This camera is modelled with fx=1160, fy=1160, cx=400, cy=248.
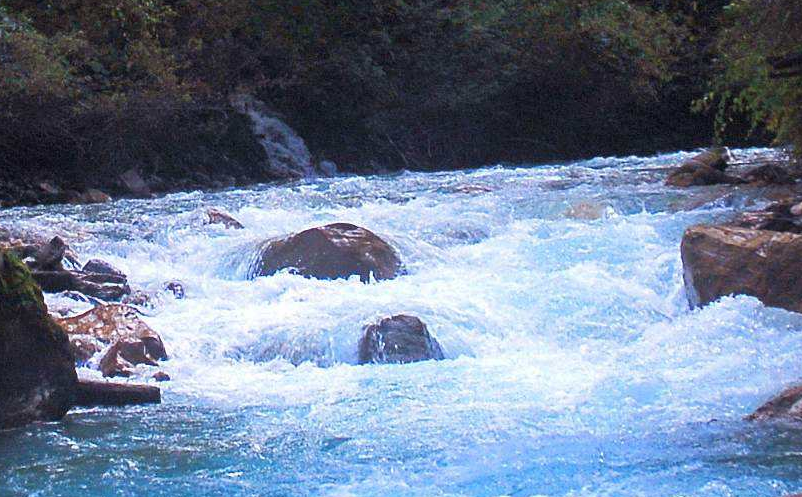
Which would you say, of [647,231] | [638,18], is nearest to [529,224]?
[647,231]

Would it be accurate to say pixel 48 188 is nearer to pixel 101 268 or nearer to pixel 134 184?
pixel 134 184

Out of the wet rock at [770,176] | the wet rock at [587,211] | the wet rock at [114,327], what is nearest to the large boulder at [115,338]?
the wet rock at [114,327]

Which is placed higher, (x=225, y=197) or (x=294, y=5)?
(x=294, y=5)

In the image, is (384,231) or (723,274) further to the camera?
(384,231)

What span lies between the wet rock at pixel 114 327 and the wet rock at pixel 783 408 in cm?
394

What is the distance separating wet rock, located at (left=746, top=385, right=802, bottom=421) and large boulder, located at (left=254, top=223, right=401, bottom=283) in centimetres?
436

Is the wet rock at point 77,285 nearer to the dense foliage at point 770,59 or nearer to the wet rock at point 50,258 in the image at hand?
the wet rock at point 50,258

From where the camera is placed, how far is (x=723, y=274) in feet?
28.0

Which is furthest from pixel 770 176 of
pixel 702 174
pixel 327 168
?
pixel 327 168

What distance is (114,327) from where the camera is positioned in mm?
8117

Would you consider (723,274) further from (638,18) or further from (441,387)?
(638,18)

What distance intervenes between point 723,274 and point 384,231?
407cm

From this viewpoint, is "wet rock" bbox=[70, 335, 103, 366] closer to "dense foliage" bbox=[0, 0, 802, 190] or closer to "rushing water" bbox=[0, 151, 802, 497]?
"rushing water" bbox=[0, 151, 802, 497]

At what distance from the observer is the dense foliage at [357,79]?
16.3 m
